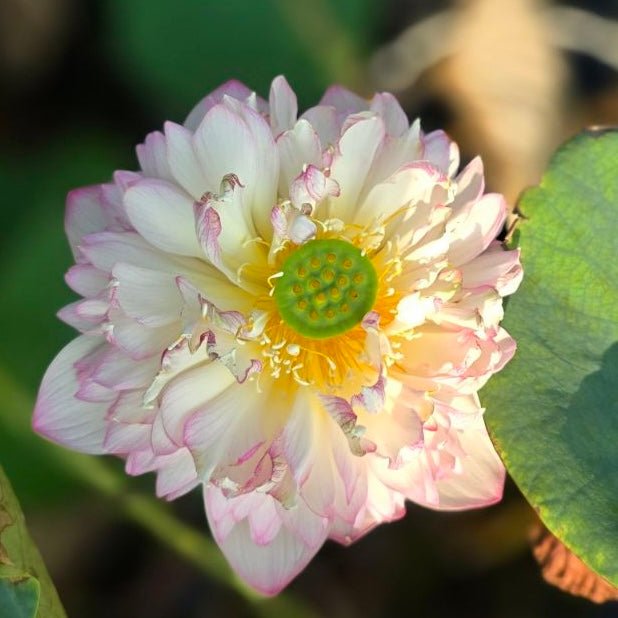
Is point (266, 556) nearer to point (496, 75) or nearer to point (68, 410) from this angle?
point (68, 410)

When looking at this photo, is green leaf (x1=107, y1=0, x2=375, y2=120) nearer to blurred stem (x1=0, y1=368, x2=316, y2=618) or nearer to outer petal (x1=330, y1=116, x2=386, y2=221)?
blurred stem (x1=0, y1=368, x2=316, y2=618)

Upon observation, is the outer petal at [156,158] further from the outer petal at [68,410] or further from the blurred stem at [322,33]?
the blurred stem at [322,33]

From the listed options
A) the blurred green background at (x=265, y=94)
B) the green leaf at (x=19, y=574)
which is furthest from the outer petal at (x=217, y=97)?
the blurred green background at (x=265, y=94)

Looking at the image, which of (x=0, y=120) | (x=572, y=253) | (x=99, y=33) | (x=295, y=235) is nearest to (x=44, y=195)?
(x=0, y=120)

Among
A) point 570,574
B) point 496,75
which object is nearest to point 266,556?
point 570,574

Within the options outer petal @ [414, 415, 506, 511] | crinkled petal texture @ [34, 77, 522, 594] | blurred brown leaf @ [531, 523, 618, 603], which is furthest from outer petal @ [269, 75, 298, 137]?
blurred brown leaf @ [531, 523, 618, 603]

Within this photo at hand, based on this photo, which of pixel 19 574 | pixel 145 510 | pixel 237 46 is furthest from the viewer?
pixel 237 46

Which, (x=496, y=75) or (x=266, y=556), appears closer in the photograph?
(x=266, y=556)
